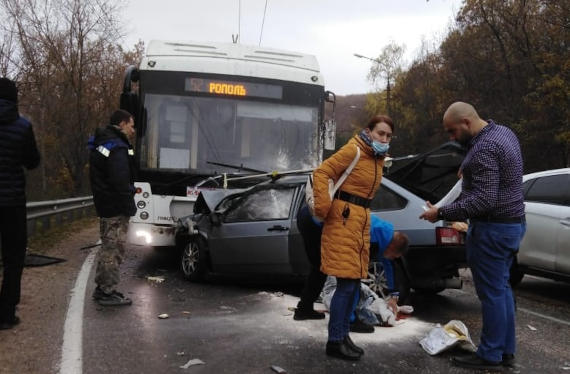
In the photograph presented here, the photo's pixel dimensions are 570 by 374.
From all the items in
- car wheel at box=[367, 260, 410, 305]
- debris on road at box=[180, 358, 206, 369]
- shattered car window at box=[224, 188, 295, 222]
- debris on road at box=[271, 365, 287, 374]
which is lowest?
debris on road at box=[180, 358, 206, 369]

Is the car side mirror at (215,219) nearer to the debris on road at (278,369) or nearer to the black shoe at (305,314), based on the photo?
the black shoe at (305,314)

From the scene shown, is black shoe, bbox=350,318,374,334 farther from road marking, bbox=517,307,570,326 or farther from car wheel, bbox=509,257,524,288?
car wheel, bbox=509,257,524,288

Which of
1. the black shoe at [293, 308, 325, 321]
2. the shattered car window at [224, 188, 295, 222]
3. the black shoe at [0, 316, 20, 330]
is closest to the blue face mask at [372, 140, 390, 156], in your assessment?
the black shoe at [293, 308, 325, 321]

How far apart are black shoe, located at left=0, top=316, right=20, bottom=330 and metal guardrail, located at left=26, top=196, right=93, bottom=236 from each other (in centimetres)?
556

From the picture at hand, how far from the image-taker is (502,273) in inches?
169

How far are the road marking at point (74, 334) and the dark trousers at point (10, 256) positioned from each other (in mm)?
527

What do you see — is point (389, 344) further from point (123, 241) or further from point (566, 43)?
point (566, 43)

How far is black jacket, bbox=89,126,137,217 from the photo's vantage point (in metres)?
6.03

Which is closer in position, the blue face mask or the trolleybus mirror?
the blue face mask

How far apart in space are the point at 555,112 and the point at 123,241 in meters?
24.9

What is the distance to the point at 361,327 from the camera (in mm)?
5195

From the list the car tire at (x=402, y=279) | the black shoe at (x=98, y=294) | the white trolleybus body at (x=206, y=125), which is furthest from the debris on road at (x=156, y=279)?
the car tire at (x=402, y=279)

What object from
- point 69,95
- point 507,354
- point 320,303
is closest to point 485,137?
point 507,354

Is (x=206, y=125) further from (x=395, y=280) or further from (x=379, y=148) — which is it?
(x=379, y=148)
